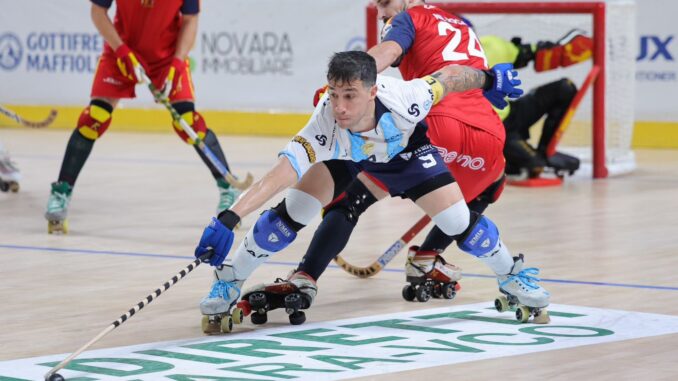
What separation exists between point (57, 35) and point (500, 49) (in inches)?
212

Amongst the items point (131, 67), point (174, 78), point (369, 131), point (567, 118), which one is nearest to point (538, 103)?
point (567, 118)

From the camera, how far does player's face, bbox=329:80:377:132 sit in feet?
13.5

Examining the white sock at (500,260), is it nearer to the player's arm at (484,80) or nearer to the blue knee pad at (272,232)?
the player's arm at (484,80)

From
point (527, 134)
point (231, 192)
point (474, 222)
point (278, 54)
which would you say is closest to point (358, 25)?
point (278, 54)

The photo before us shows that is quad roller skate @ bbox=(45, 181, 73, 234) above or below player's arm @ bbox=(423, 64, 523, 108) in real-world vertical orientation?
below

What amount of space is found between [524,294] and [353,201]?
0.73 meters

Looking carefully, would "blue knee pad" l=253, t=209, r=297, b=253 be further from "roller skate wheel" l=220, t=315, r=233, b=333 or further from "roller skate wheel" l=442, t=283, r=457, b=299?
"roller skate wheel" l=442, t=283, r=457, b=299

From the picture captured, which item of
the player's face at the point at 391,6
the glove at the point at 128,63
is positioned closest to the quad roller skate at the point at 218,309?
the player's face at the point at 391,6

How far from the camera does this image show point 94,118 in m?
6.84

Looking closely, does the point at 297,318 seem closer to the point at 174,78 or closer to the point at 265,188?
the point at 265,188

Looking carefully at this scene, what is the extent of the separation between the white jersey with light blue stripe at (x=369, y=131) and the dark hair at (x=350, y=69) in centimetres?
12

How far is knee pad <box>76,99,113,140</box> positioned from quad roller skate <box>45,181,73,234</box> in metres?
0.28

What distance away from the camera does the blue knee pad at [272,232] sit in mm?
4398

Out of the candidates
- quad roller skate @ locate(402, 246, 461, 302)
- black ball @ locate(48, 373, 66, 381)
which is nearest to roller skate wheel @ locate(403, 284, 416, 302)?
quad roller skate @ locate(402, 246, 461, 302)
